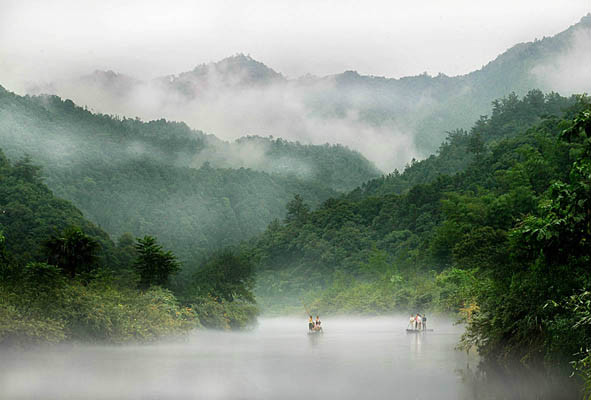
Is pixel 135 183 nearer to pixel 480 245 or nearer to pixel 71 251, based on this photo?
pixel 71 251

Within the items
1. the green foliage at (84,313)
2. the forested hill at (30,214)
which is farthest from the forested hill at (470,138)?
the green foliage at (84,313)

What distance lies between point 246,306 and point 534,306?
39.1 meters

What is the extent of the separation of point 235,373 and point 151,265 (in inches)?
731

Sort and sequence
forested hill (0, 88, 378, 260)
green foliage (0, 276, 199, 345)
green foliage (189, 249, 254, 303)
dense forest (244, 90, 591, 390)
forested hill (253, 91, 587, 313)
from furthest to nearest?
forested hill (0, 88, 378, 260)
forested hill (253, 91, 587, 313)
green foliage (189, 249, 254, 303)
green foliage (0, 276, 199, 345)
dense forest (244, 90, 591, 390)

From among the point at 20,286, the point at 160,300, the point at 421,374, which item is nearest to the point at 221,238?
the point at 160,300

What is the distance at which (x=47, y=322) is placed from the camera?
1121 inches

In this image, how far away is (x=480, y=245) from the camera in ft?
124

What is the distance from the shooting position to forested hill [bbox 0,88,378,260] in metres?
132

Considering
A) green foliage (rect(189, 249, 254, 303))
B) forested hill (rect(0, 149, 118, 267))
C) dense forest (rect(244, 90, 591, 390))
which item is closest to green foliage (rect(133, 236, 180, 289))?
green foliage (rect(189, 249, 254, 303))

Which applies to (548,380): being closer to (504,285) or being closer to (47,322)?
(504,285)

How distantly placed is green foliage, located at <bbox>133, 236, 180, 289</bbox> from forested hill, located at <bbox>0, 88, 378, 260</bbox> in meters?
81.1

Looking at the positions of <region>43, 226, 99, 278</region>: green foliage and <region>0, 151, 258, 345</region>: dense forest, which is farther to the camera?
<region>43, 226, 99, 278</region>: green foliage

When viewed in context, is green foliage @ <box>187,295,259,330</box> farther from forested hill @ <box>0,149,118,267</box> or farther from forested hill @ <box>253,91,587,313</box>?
forested hill @ <box>0,149,118,267</box>

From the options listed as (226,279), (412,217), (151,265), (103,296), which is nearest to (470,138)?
(412,217)
